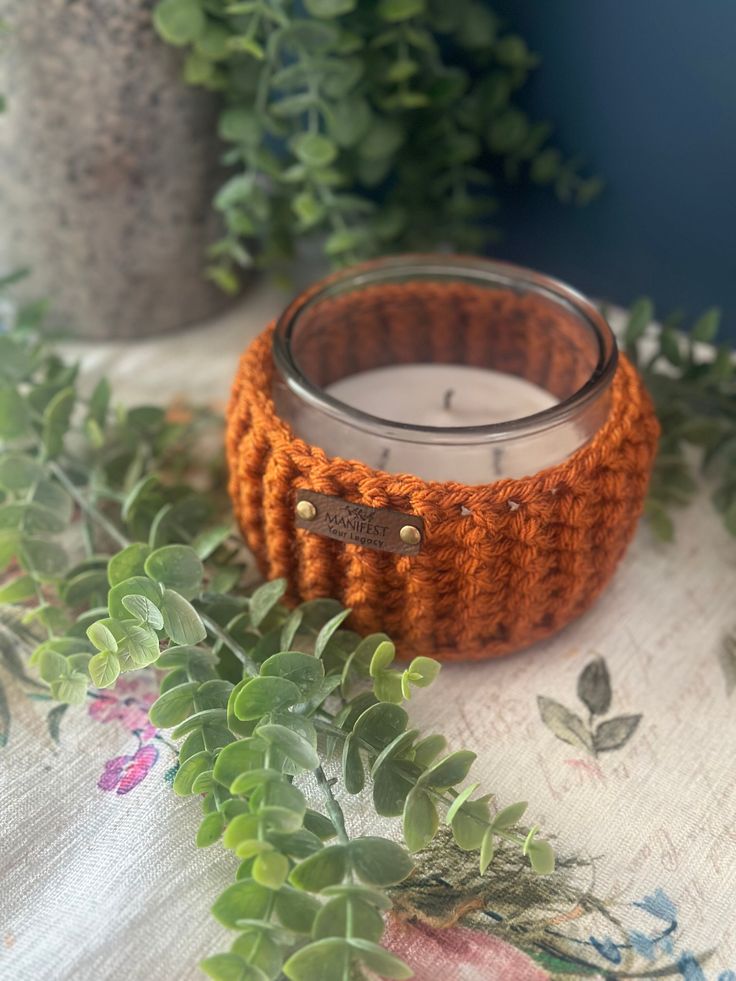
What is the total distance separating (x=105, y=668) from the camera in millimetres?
382

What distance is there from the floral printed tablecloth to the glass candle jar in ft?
0.34

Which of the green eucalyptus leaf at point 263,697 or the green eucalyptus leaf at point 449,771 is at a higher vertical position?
the green eucalyptus leaf at point 263,697

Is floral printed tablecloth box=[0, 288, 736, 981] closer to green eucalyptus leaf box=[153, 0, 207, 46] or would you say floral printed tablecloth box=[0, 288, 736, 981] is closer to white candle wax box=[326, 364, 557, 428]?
white candle wax box=[326, 364, 557, 428]

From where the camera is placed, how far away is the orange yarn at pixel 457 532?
40 cm

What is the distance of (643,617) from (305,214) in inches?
11.4

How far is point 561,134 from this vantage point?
0.66 metres

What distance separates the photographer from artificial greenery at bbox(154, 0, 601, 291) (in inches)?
21.1

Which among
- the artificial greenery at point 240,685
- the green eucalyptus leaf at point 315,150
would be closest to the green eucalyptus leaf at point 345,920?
the artificial greenery at point 240,685

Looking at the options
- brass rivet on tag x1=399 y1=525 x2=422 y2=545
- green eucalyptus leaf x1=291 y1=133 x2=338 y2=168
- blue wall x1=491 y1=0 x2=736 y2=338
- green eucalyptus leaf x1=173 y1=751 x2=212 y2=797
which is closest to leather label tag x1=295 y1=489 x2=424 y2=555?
brass rivet on tag x1=399 y1=525 x2=422 y2=545

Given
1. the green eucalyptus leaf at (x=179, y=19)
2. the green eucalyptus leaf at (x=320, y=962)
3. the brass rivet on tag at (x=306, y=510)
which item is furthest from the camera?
the green eucalyptus leaf at (x=179, y=19)

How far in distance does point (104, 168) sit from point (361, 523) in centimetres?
33

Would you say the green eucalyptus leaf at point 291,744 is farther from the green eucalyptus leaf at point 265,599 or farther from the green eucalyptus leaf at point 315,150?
the green eucalyptus leaf at point 315,150

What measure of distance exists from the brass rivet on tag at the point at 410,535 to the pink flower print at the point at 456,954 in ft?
0.46

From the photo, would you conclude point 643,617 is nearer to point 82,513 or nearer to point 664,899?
point 664,899
